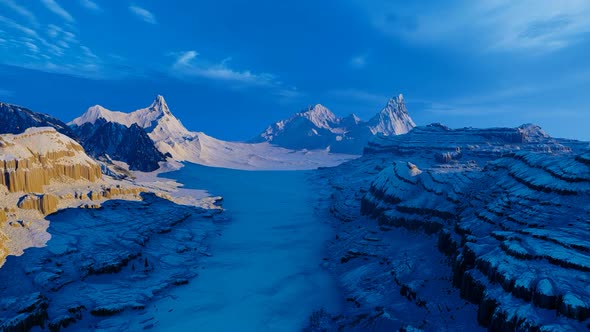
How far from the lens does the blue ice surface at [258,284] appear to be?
61.9 meters

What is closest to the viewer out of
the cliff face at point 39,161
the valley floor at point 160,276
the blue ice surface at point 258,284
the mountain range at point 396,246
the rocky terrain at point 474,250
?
the rocky terrain at point 474,250

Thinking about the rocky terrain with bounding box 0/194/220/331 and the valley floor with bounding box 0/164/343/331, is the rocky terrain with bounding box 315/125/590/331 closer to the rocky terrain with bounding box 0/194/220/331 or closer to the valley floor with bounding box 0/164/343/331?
the valley floor with bounding box 0/164/343/331

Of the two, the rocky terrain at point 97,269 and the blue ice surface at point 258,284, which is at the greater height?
the rocky terrain at point 97,269

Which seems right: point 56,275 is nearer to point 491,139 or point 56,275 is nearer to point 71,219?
point 71,219

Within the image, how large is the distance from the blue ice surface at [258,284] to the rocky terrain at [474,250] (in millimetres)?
6343

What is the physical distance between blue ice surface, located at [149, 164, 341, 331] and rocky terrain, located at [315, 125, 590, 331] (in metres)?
6.34

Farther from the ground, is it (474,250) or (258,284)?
(474,250)

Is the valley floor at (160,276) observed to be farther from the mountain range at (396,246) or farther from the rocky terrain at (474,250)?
the rocky terrain at (474,250)

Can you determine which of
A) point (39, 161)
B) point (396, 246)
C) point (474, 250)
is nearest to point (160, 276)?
point (39, 161)

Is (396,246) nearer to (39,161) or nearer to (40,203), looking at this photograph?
(40,203)

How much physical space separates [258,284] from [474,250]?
41.3 meters

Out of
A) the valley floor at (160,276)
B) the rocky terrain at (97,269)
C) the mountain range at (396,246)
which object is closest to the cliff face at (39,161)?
the mountain range at (396,246)

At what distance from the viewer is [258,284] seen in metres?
76.4

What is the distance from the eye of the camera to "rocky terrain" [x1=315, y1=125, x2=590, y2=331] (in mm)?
44531
